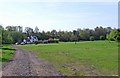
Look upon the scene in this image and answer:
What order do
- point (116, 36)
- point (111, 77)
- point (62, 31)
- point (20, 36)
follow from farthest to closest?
point (62, 31)
point (20, 36)
point (116, 36)
point (111, 77)

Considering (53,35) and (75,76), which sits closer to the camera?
(75,76)

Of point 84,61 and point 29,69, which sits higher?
point 29,69

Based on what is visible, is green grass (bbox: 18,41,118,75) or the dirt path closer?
the dirt path

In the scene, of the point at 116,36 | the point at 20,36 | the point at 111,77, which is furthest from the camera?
the point at 20,36

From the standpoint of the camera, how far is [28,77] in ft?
61.9

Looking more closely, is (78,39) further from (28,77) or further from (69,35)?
(28,77)

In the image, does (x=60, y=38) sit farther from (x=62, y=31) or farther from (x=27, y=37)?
(x=27, y=37)

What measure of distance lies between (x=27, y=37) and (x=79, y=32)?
32097 millimetres

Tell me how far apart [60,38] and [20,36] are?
2516 cm

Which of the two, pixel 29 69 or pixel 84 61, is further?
pixel 84 61

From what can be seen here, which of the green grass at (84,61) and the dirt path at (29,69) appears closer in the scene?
the dirt path at (29,69)

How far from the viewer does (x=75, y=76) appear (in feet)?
63.6

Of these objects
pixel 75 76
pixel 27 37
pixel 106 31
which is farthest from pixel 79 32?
pixel 75 76

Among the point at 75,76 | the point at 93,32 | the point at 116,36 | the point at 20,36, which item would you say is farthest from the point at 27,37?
the point at 75,76
